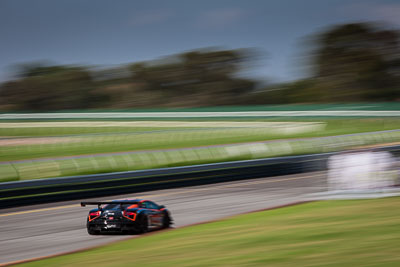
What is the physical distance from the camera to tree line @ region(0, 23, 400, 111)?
4834cm

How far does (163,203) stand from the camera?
1417 centimetres

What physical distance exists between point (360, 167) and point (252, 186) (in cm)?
640

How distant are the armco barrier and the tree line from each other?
92.3 feet

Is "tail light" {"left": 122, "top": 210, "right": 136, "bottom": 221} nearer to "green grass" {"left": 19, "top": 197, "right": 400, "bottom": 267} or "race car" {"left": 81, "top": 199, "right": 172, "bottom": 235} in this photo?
"race car" {"left": 81, "top": 199, "right": 172, "bottom": 235}

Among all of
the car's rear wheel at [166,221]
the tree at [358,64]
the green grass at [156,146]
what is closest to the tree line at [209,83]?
the tree at [358,64]

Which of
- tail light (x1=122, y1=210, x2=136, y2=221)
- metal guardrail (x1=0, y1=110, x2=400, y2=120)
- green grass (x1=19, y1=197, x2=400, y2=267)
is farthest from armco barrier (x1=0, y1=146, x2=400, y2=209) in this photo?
metal guardrail (x1=0, y1=110, x2=400, y2=120)

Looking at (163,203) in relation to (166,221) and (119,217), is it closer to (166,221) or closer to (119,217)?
(166,221)

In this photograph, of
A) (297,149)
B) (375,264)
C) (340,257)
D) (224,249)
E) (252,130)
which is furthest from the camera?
(252,130)

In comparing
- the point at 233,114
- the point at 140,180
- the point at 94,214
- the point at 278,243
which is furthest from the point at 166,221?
the point at 233,114

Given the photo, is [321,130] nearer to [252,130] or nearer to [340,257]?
[252,130]

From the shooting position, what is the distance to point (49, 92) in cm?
4750

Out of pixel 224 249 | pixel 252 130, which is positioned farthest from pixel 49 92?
pixel 224 249

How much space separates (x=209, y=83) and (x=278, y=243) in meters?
53.0

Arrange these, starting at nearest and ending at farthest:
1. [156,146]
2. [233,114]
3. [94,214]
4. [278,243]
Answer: [278,243] → [94,214] → [156,146] → [233,114]
